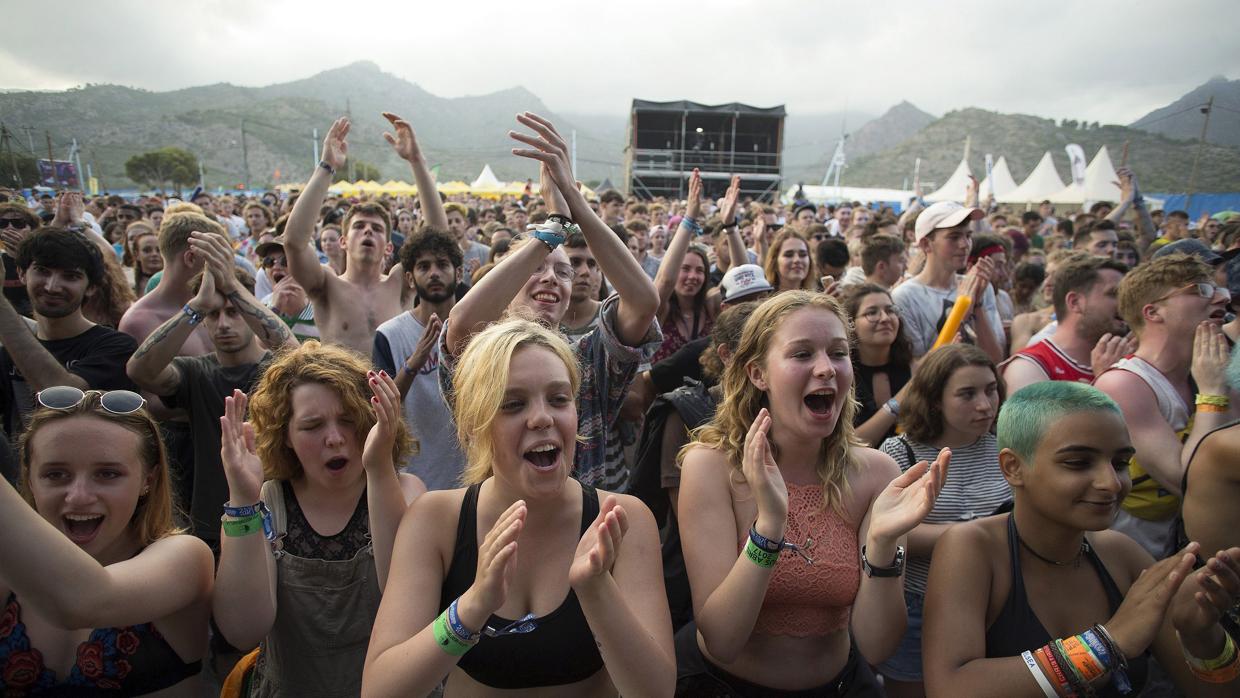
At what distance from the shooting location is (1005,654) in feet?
6.40

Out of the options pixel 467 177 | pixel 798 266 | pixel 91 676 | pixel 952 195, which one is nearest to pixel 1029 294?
pixel 798 266

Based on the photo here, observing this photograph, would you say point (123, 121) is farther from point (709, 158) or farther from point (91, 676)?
point (91, 676)

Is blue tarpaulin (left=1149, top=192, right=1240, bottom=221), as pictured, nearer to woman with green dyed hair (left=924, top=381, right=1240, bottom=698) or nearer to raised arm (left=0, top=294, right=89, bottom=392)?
woman with green dyed hair (left=924, top=381, right=1240, bottom=698)

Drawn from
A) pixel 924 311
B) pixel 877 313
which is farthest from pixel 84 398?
pixel 924 311

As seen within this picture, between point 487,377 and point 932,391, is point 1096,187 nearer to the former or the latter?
point 932,391

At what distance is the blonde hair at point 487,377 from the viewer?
75.8 inches

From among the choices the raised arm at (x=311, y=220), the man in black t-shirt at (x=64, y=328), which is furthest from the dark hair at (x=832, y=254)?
the man in black t-shirt at (x=64, y=328)

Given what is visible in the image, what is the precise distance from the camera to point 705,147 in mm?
37094

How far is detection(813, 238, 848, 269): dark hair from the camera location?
626cm

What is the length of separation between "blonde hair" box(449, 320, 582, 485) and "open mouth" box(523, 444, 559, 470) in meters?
0.12

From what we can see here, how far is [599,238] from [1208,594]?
2.27 metres

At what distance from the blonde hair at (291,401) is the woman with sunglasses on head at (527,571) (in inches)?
23.7

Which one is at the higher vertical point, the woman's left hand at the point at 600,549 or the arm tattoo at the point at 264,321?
the arm tattoo at the point at 264,321

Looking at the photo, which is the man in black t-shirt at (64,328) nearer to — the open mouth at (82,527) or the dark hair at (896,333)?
the open mouth at (82,527)
